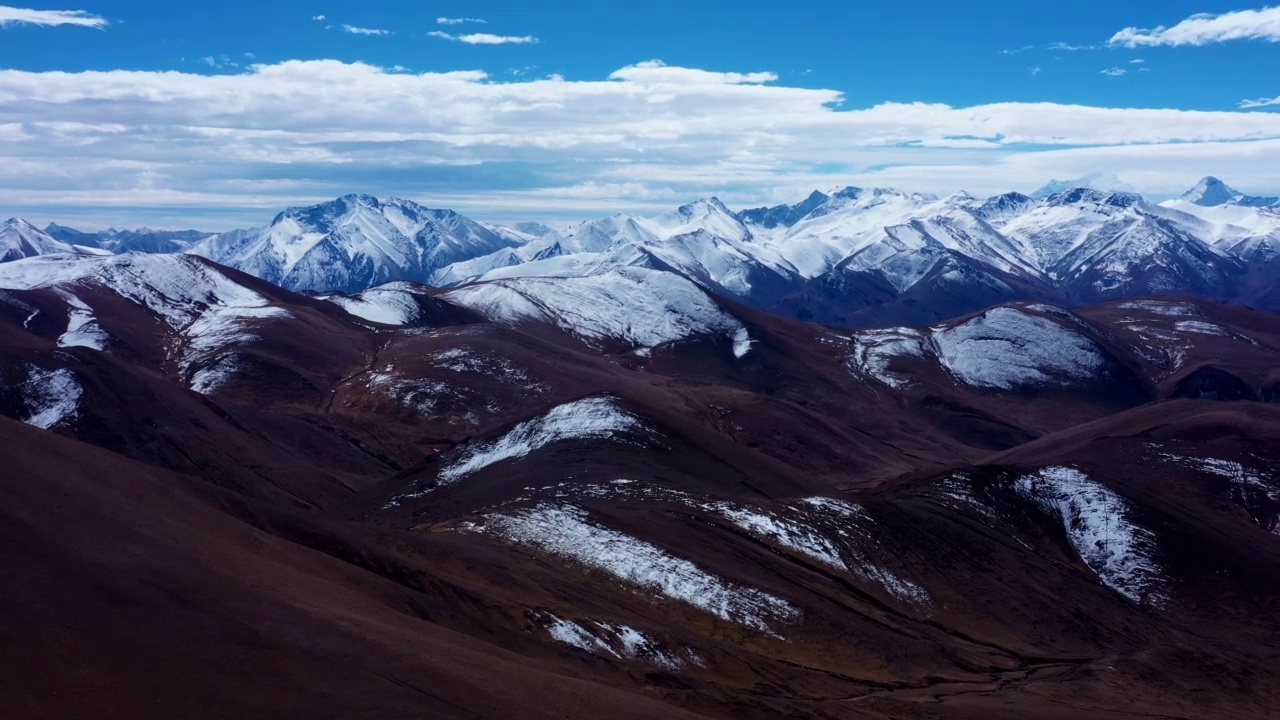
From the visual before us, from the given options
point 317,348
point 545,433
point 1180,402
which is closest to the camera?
point 545,433

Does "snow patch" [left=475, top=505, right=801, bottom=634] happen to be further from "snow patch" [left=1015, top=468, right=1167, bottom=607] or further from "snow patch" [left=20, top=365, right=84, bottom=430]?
"snow patch" [left=20, top=365, right=84, bottom=430]

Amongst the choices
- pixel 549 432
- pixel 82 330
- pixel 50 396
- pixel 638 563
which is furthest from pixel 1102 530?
pixel 82 330

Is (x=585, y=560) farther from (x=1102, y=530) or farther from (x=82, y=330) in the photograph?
(x=82, y=330)

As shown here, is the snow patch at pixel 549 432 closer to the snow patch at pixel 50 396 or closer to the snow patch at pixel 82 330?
the snow patch at pixel 50 396

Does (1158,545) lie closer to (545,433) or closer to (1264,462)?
(1264,462)

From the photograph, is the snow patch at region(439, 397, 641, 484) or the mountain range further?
the snow patch at region(439, 397, 641, 484)

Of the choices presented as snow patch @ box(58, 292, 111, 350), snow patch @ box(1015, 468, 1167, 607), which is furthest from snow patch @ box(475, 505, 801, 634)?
snow patch @ box(58, 292, 111, 350)

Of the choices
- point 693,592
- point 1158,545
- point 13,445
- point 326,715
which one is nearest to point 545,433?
point 693,592

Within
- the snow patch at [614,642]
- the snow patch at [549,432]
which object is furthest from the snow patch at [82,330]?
the snow patch at [614,642]

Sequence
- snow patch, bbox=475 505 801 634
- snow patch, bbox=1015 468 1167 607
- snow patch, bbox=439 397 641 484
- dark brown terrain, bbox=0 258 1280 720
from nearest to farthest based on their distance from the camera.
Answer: dark brown terrain, bbox=0 258 1280 720
snow patch, bbox=475 505 801 634
snow patch, bbox=1015 468 1167 607
snow patch, bbox=439 397 641 484
